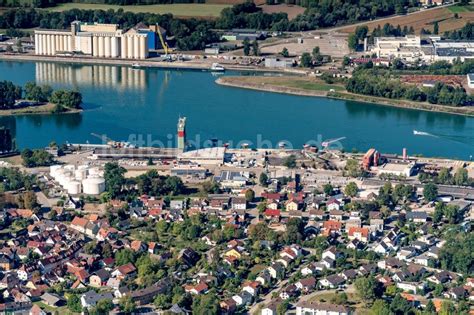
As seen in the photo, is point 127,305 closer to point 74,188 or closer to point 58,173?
point 74,188

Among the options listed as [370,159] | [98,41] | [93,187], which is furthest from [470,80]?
[93,187]

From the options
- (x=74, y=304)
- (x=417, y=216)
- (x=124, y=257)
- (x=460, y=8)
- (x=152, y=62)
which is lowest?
(x=74, y=304)

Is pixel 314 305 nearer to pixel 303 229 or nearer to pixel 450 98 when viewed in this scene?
pixel 303 229

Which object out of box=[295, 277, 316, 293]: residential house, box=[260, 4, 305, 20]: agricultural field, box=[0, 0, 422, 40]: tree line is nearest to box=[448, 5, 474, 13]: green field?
box=[0, 0, 422, 40]: tree line

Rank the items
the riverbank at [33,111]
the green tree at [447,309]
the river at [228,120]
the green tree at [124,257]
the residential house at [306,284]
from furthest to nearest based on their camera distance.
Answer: the riverbank at [33,111], the river at [228,120], the green tree at [124,257], the residential house at [306,284], the green tree at [447,309]

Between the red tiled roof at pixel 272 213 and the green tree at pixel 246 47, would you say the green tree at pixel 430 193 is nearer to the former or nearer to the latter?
the red tiled roof at pixel 272 213

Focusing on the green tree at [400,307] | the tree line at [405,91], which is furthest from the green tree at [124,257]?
the tree line at [405,91]

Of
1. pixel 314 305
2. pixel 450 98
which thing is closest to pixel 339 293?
pixel 314 305
